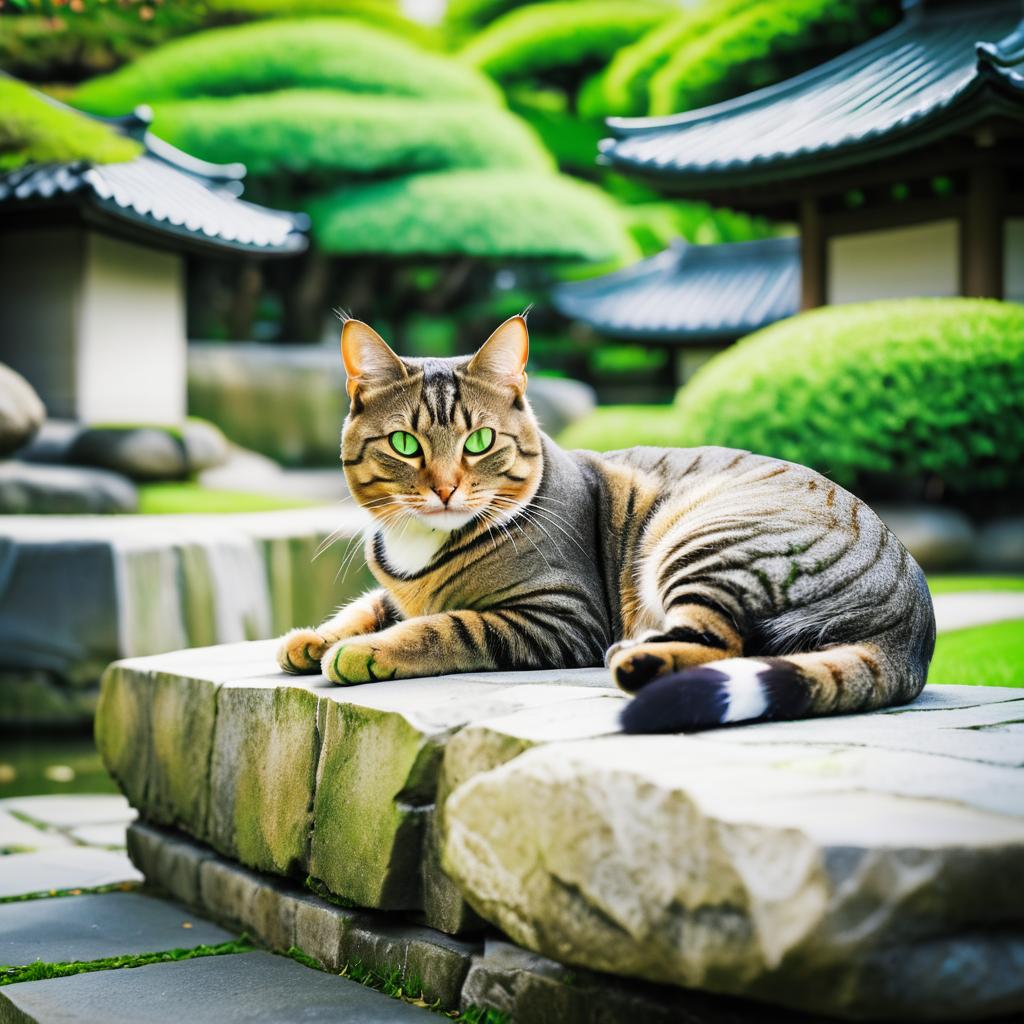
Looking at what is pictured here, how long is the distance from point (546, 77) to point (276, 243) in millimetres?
12268

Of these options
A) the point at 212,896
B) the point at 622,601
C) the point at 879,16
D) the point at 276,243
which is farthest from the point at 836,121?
the point at 212,896

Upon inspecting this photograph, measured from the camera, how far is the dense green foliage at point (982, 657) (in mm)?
4871

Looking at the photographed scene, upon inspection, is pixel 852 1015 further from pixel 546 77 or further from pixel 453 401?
pixel 546 77

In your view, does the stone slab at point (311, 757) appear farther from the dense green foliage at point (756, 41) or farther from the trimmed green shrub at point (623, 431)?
the dense green foliage at point (756, 41)

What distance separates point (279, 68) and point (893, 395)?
523 inches

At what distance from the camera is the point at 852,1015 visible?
172 centimetres

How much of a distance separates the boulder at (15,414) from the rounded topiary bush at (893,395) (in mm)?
5483

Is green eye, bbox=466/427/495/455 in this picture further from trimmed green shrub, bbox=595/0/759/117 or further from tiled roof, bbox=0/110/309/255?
trimmed green shrub, bbox=595/0/759/117

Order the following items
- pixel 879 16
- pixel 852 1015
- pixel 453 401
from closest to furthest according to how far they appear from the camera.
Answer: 1. pixel 852 1015
2. pixel 453 401
3. pixel 879 16

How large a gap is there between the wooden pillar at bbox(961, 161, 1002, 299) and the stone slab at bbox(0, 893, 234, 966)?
8564 mm

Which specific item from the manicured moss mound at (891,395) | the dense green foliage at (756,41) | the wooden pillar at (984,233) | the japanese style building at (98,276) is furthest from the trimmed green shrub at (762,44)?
the japanese style building at (98,276)

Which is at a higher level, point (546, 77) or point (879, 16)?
point (546, 77)

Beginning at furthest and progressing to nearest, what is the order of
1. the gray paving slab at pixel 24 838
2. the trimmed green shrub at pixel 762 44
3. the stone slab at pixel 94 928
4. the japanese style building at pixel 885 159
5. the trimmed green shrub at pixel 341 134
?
1. the trimmed green shrub at pixel 341 134
2. the trimmed green shrub at pixel 762 44
3. the japanese style building at pixel 885 159
4. the gray paving slab at pixel 24 838
5. the stone slab at pixel 94 928

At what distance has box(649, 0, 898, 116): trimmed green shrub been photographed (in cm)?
1311
